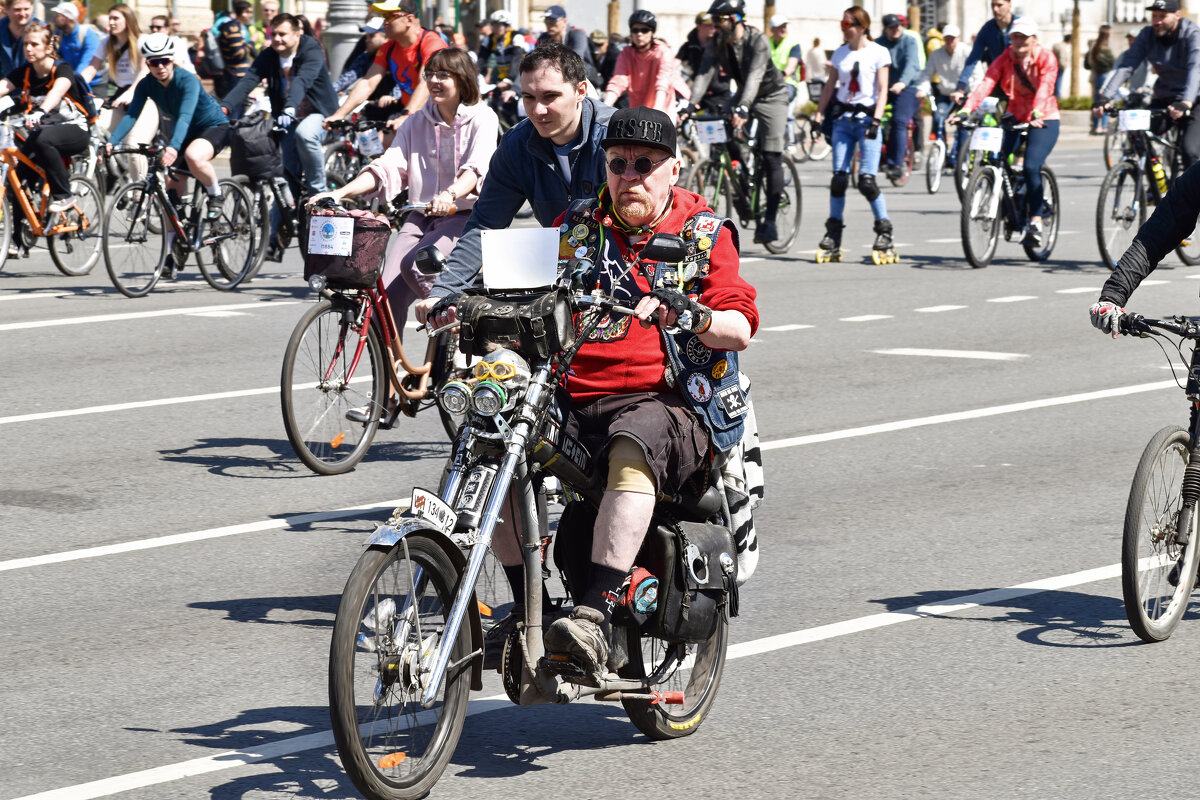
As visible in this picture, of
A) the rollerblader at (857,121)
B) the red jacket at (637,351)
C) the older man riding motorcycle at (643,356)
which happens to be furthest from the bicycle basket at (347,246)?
the rollerblader at (857,121)

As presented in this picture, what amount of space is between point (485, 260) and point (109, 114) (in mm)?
21259

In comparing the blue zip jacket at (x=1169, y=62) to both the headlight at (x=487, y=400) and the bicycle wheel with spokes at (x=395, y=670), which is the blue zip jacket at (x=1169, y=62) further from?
the bicycle wheel with spokes at (x=395, y=670)

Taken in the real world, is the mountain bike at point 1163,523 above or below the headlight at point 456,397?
below

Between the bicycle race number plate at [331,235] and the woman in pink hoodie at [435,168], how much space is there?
27 cm

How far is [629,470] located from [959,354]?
7782 mm

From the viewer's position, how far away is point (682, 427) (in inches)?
193

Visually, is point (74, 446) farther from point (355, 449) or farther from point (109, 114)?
point (109, 114)

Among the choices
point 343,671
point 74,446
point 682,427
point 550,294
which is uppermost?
point 550,294

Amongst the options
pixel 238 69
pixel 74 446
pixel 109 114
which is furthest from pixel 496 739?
pixel 109 114

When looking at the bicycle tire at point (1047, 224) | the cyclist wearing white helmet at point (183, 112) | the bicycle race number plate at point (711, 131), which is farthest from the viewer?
the bicycle race number plate at point (711, 131)

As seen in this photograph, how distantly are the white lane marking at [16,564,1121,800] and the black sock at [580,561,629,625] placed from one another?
791 millimetres

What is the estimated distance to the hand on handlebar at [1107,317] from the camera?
5.84 meters

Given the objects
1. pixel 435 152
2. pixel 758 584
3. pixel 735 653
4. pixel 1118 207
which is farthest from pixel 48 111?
pixel 735 653

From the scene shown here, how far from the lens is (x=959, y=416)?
10.1m
